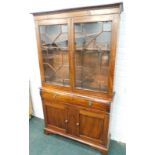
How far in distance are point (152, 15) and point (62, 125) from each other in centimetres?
188

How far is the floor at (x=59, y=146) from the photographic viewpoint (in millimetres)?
1930

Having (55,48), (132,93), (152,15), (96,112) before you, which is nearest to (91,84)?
(96,112)

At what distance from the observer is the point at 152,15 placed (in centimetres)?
54

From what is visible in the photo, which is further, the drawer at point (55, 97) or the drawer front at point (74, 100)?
the drawer at point (55, 97)

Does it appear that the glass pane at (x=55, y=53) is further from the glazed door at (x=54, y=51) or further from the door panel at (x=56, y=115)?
the door panel at (x=56, y=115)

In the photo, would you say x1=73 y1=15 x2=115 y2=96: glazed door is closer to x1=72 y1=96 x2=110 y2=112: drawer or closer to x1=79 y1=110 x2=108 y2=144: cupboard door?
x1=72 y1=96 x2=110 y2=112: drawer

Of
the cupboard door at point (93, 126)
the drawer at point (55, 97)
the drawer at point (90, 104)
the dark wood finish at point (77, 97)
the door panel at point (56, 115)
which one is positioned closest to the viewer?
the dark wood finish at point (77, 97)

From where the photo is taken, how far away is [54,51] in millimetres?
1796

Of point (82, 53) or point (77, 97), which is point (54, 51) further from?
point (77, 97)

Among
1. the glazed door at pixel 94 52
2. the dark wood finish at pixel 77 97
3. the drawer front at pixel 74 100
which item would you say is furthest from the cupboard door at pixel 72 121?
the glazed door at pixel 94 52

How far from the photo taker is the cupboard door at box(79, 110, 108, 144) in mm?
1721

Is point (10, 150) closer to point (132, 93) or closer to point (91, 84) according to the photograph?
point (132, 93)

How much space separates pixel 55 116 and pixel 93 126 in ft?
1.99

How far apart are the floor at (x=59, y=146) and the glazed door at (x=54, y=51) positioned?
935mm
